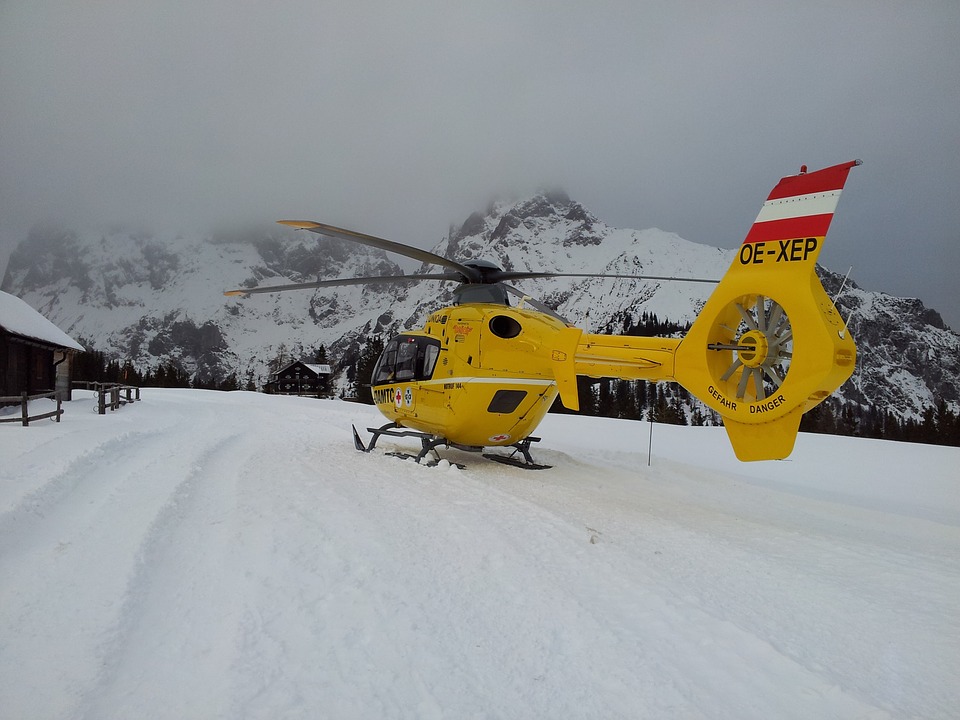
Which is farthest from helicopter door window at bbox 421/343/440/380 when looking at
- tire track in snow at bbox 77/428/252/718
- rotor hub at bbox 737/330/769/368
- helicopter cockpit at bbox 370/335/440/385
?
rotor hub at bbox 737/330/769/368

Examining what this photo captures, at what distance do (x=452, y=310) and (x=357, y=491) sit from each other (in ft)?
13.1

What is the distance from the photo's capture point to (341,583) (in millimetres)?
3605

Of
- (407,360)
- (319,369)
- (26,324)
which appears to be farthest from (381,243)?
(319,369)

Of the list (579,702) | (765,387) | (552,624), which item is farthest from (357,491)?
(765,387)

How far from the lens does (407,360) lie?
9.84m

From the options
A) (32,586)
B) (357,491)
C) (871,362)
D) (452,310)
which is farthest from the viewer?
(871,362)

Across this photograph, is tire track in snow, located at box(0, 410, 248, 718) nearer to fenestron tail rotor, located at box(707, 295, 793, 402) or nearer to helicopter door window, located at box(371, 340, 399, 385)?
helicopter door window, located at box(371, 340, 399, 385)

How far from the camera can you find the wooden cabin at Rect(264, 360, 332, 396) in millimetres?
74625

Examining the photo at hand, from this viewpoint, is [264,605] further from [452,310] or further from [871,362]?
[871,362]

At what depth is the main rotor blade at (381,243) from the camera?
6.45 metres

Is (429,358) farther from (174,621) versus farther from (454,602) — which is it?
(174,621)

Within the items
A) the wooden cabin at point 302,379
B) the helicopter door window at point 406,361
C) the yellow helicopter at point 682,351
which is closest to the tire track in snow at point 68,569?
the yellow helicopter at point 682,351

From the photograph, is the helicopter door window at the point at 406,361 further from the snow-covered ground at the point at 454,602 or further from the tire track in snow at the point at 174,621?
the tire track in snow at the point at 174,621

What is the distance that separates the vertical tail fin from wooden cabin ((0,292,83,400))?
23606 millimetres
